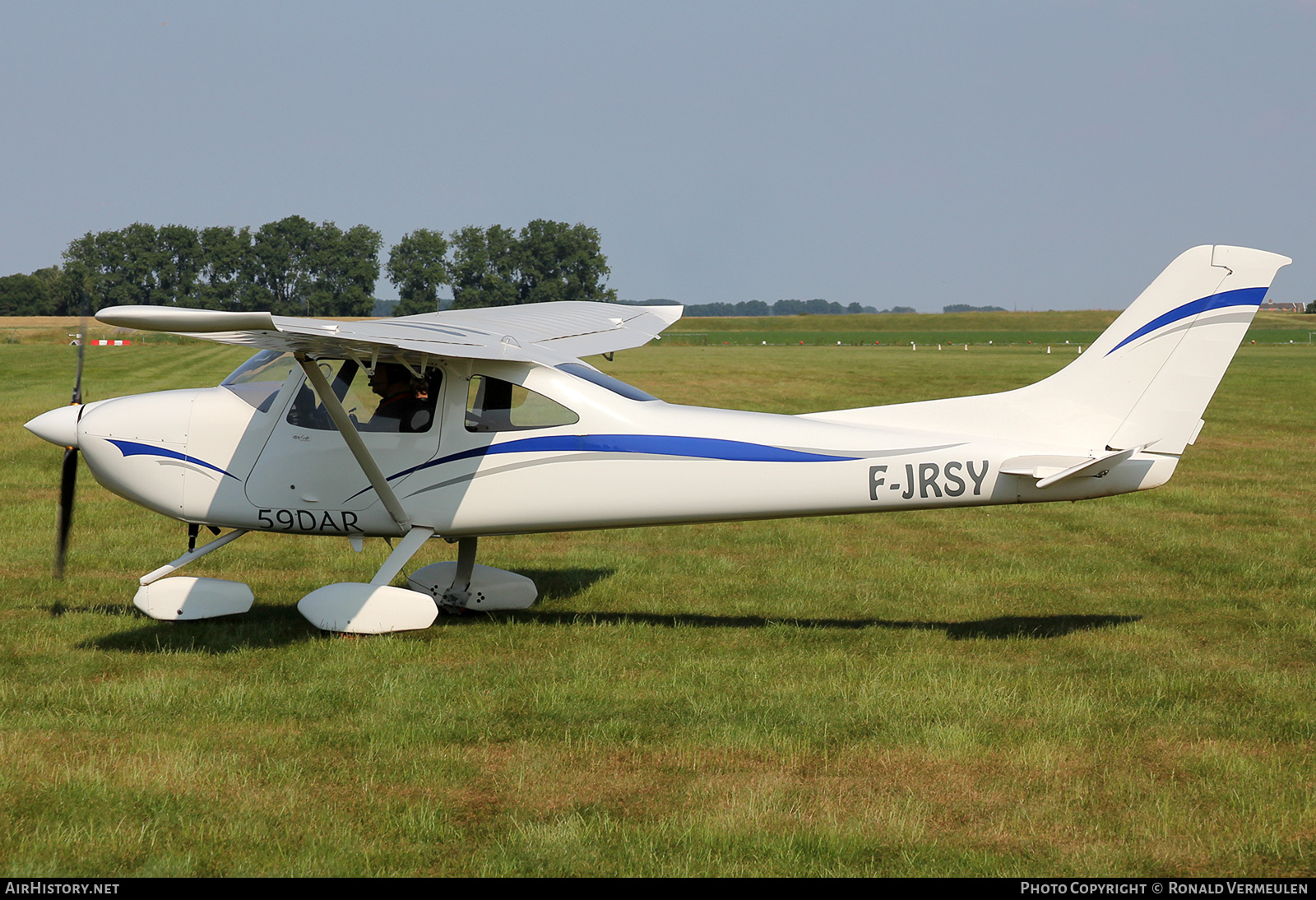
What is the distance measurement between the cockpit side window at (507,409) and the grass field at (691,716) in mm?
1635

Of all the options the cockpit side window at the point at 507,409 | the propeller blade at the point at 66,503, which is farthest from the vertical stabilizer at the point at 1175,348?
the propeller blade at the point at 66,503

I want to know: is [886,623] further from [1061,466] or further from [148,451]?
[148,451]

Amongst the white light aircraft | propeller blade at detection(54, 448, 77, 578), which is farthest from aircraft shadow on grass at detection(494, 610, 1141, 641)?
propeller blade at detection(54, 448, 77, 578)

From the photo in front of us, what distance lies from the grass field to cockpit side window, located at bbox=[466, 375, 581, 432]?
1635 mm

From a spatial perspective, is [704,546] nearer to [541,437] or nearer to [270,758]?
[541,437]

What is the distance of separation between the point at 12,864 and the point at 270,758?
140cm

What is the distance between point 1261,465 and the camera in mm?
18000

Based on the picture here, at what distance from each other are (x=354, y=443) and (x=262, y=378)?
4.34 feet

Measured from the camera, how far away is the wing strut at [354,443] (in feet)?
24.4

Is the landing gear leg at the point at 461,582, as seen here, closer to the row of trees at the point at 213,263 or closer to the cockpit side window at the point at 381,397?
the cockpit side window at the point at 381,397

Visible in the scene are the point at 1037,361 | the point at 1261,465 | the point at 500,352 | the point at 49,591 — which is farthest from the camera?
the point at 1037,361

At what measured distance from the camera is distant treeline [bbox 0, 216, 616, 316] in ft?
207

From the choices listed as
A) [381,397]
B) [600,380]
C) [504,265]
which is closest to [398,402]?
[381,397]
